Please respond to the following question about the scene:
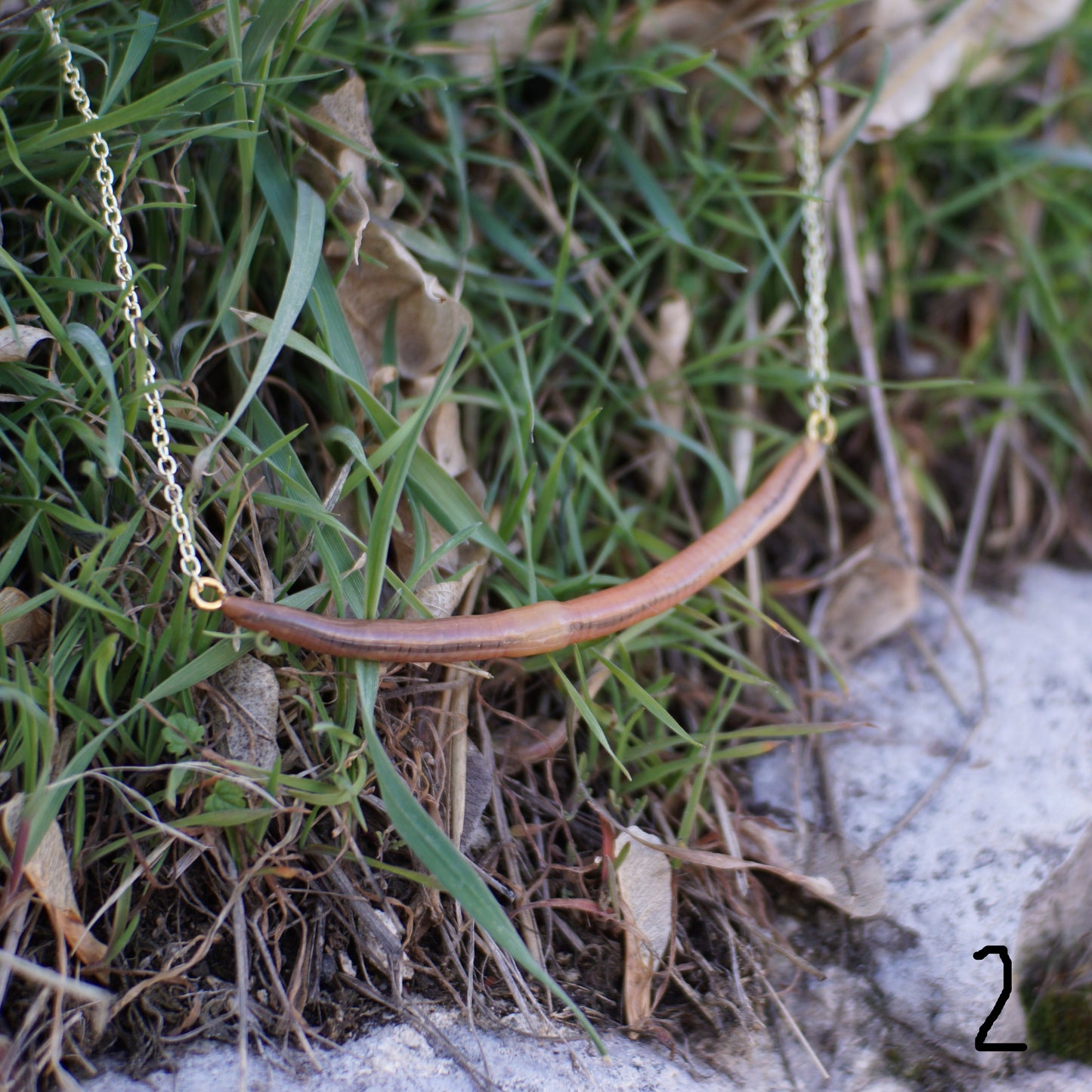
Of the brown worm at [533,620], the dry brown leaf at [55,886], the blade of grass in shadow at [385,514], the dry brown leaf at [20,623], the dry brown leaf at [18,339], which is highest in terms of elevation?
the dry brown leaf at [18,339]

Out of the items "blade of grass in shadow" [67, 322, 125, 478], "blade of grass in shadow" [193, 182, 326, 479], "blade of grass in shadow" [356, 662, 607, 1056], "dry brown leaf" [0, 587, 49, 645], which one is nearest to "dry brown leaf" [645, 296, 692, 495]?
"blade of grass in shadow" [193, 182, 326, 479]

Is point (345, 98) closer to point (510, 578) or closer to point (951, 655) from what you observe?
point (510, 578)

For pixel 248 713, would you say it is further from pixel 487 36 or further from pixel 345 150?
pixel 487 36

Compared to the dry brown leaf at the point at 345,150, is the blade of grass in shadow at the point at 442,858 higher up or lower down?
lower down

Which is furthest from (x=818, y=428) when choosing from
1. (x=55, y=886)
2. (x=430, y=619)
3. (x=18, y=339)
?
(x=55, y=886)

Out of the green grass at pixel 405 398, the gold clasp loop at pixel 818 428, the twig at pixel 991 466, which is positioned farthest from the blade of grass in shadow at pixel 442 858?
the twig at pixel 991 466

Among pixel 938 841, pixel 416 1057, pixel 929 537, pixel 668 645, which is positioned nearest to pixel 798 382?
pixel 929 537

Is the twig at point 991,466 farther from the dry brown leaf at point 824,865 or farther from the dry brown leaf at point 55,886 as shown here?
the dry brown leaf at point 55,886
